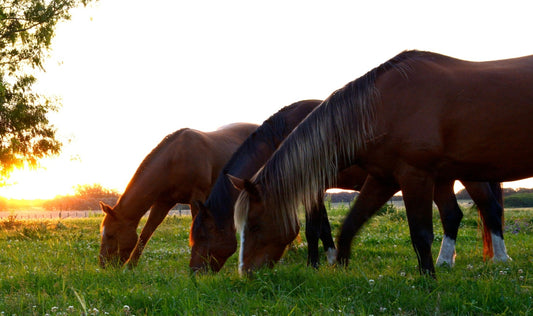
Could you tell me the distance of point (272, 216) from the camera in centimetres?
454

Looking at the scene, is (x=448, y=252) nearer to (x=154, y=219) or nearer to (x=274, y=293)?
(x=274, y=293)

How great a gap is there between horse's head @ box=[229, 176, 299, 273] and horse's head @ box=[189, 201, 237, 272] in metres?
1.15

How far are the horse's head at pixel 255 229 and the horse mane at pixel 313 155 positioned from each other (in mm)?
12

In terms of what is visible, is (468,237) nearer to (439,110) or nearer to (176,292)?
(439,110)

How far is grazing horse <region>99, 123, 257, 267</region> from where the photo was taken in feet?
22.4

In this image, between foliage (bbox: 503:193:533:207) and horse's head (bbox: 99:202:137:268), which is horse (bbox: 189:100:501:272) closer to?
horse's head (bbox: 99:202:137:268)

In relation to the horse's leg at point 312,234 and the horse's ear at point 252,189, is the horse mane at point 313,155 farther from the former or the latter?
the horse's leg at point 312,234

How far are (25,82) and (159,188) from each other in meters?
14.4

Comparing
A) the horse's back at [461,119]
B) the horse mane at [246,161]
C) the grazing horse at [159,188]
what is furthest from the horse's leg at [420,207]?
the grazing horse at [159,188]

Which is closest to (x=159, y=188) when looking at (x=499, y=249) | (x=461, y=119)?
(x=461, y=119)

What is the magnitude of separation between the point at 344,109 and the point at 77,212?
39.3m

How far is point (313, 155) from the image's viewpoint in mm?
4516

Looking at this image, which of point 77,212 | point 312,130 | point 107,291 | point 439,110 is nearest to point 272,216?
point 312,130

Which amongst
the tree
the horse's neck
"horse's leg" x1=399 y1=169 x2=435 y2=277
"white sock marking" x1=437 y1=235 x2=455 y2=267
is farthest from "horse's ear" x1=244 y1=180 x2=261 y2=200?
the tree
